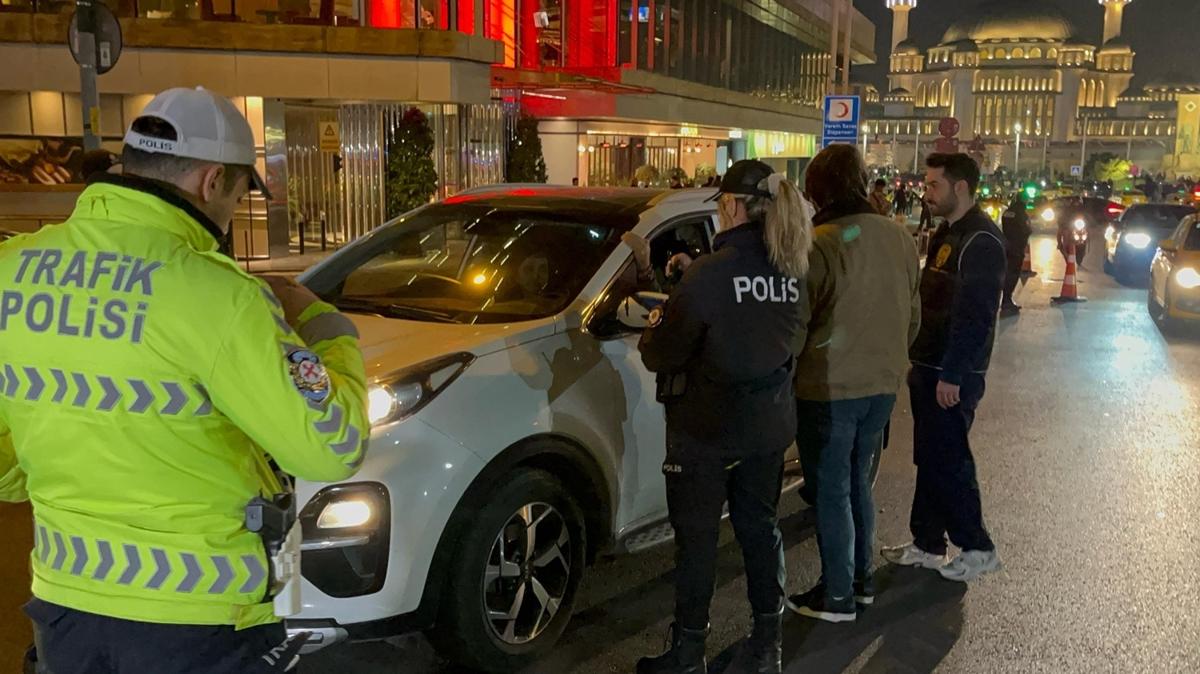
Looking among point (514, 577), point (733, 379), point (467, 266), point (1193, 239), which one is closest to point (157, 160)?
point (733, 379)

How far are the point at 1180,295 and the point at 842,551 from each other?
10523 millimetres

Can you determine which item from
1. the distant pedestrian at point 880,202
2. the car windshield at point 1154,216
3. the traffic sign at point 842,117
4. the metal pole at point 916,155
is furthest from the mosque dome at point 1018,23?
the distant pedestrian at point 880,202

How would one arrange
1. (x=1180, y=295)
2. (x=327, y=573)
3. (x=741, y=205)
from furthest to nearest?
(x=1180, y=295)
(x=741, y=205)
(x=327, y=573)

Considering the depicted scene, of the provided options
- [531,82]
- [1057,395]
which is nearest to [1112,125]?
[531,82]

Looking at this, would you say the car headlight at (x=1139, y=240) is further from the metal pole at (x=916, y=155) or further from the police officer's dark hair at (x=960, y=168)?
the metal pole at (x=916, y=155)

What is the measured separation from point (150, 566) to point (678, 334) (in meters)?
2.11

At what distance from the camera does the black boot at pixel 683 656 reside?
12.8 feet

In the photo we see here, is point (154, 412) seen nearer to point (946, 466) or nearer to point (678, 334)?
point (678, 334)

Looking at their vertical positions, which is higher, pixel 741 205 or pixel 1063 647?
pixel 741 205

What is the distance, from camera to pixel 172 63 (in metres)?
19.0

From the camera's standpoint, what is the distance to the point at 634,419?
4480 millimetres

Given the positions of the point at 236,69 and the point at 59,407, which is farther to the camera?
the point at 236,69

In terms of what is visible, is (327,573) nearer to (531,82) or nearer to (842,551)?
(842,551)

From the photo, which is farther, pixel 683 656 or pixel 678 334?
pixel 683 656
